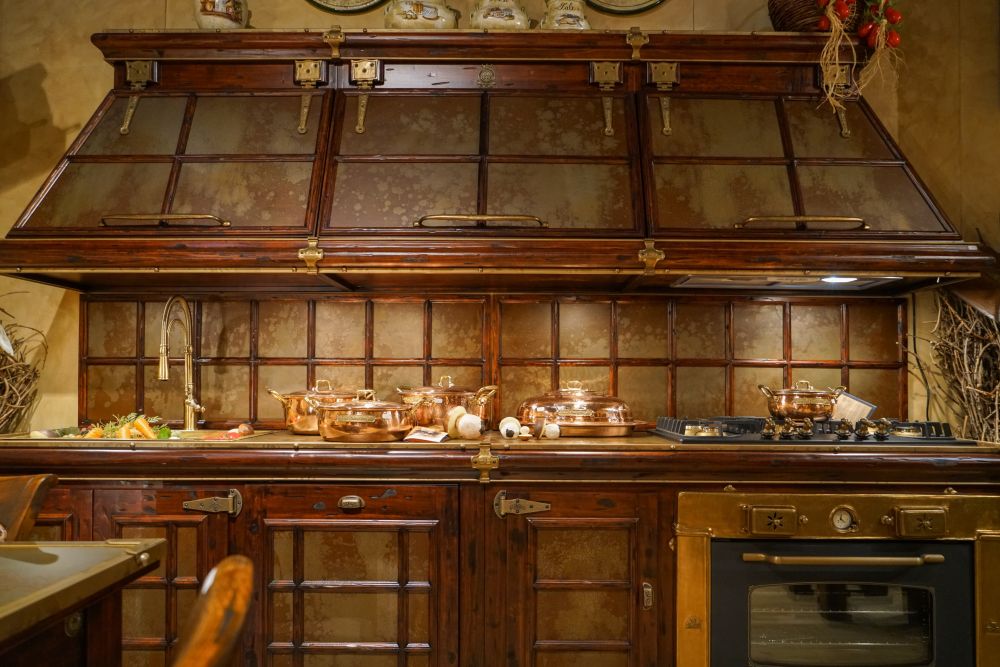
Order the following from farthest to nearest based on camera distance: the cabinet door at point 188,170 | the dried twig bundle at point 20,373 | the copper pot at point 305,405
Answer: the dried twig bundle at point 20,373
the copper pot at point 305,405
the cabinet door at point 188,170

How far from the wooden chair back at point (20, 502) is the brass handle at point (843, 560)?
2168 millimetres

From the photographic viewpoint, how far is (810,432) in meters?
2.54

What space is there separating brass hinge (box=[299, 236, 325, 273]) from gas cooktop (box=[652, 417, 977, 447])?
1.59m

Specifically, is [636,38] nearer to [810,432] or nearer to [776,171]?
[776,171]

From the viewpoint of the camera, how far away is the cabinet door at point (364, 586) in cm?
233

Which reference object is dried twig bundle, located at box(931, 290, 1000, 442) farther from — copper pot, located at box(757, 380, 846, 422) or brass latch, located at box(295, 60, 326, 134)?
brass latch, located at box(295, 60, 326, 134)

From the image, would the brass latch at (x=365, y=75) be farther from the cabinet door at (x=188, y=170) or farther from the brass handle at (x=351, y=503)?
the brass handle at (x=351, y=503)

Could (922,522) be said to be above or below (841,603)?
above

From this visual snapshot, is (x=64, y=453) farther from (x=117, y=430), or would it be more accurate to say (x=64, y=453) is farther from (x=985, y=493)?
(x=985, y=493)

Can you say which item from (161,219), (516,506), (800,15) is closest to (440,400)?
(516,506)

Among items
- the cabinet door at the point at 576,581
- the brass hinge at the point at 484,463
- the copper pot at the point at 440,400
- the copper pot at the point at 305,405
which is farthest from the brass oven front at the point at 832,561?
the copper pot at the point at 305,405

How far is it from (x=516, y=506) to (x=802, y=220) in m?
1.60

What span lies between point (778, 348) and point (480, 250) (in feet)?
5.21

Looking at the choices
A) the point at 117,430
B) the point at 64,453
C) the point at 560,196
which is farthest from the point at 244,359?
the point at 560,196
